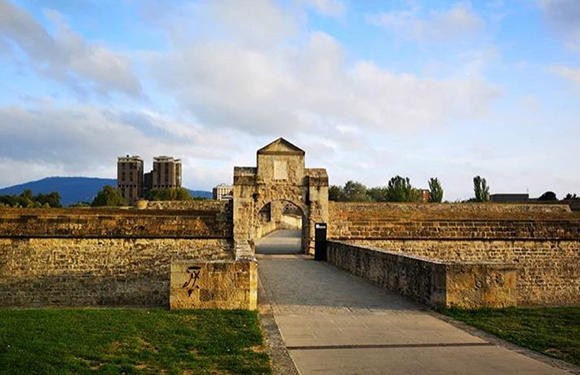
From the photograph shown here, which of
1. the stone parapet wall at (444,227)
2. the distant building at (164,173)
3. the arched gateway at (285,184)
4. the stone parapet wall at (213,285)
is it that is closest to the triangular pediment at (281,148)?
the arched gateway at (285,184)

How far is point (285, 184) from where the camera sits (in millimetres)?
19750

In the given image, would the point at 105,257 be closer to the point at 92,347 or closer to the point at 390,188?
the point at 92,347

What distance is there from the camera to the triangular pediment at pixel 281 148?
65.0 feet

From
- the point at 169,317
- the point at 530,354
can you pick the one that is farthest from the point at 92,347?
the point at 530,354

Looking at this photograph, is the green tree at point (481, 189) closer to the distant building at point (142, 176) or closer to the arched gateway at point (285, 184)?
the arched gateway at point (285, 184)

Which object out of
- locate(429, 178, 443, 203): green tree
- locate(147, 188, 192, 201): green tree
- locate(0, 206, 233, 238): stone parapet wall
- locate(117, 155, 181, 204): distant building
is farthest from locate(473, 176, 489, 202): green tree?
locate(117, 155, 181, 204): distant building

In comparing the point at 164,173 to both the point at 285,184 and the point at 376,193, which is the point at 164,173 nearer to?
the point at 376,193

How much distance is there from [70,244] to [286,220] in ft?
112

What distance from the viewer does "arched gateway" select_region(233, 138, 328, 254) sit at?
19.5 meters

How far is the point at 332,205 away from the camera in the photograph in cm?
1978

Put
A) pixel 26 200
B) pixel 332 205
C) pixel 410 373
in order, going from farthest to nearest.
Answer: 1. pixel 26 200
2. pixel 332 205
3. pixel 410 373

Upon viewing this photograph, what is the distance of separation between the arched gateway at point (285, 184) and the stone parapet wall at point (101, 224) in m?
2.55

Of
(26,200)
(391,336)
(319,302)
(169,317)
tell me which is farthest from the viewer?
(26,200)

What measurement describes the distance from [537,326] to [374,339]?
2.57 m
